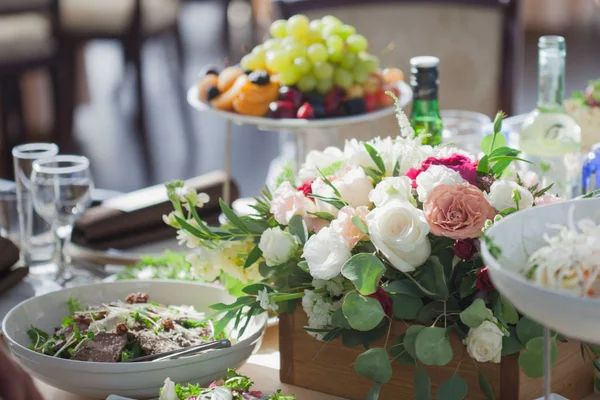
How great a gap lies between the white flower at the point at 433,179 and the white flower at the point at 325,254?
4.1 inches

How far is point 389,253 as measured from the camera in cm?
95

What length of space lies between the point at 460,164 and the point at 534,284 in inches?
17.0

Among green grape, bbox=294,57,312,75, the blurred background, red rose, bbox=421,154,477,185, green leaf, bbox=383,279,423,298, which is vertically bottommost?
the blurred background

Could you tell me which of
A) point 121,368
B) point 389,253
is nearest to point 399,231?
point 389,253

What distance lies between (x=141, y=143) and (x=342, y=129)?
8.07ft

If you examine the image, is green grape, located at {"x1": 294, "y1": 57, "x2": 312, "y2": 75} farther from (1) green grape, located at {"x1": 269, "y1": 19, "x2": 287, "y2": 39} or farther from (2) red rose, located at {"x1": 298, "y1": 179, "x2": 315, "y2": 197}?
(2) red rose, located at {"x1": 298, "y1": 179, "x2": 315, "y2": 197}

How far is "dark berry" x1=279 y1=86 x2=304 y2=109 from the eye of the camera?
6.01 ft

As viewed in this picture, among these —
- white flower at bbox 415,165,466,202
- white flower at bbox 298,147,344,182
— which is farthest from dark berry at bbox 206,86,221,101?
white flower at bbox 415,165,466,202

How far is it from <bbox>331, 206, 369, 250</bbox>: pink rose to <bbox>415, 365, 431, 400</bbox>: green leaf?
6.2 inches

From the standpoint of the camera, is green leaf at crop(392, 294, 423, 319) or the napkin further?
the napkin

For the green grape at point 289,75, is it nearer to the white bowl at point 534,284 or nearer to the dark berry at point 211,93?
the dark berry at point 211,93

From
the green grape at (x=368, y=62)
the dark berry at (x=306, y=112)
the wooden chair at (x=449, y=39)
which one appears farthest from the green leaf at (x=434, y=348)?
the wooden chair at (x=449, y=39)

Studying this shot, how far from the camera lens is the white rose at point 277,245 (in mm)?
1059

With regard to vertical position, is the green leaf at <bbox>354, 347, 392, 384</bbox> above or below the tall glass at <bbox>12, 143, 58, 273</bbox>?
above
